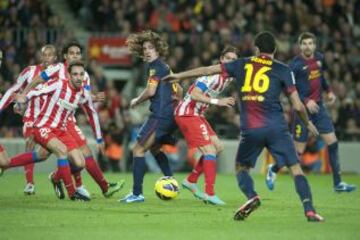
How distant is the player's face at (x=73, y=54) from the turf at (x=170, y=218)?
1884 millimetres

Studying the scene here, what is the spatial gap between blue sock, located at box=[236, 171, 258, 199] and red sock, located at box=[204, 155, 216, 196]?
1950mm

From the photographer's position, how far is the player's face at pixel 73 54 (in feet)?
44.0

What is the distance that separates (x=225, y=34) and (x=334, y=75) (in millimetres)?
2642

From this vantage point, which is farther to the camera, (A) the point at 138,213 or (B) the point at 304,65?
(B) the point at 304,65

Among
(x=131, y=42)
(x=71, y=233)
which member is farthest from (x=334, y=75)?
(x=71, y=233)

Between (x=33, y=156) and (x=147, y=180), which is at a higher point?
(x=33, y=156)

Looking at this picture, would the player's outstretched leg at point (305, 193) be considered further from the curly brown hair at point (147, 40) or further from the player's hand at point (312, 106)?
the player's hand at point (312, 106)

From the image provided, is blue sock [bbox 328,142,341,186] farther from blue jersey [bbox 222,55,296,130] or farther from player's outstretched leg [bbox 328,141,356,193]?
blue jersey [bbox 222,55,296,130]

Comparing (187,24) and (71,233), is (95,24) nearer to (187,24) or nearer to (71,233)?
(187,24)

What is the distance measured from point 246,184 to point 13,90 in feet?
13.8

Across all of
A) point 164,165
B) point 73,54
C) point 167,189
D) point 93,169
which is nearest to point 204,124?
point 164,165

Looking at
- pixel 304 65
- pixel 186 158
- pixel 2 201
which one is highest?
pixel 304 65

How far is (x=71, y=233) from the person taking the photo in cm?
954

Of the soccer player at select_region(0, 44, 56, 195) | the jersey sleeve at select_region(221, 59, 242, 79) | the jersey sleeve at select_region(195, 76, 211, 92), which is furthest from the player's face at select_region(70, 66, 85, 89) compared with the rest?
the jersey sleeve at select_region(221, 59, 242, 79)
